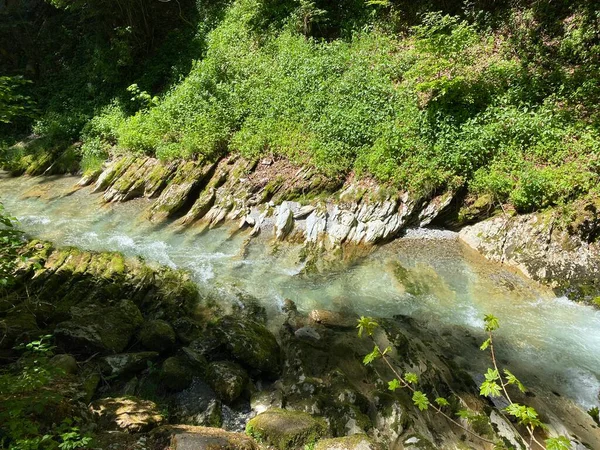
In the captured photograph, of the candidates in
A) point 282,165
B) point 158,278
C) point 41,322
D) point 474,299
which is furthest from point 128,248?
point 474,299

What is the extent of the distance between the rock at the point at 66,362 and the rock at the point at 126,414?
0.78 meters

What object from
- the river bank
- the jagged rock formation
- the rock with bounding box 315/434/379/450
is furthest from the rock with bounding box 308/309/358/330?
the rock with bounding box 315/434/379/450

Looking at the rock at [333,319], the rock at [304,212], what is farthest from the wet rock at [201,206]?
the rock at [333,319]

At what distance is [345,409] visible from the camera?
457 cm

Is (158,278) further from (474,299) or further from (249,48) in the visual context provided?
(249,48)

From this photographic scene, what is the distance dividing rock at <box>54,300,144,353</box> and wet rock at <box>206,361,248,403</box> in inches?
64.1

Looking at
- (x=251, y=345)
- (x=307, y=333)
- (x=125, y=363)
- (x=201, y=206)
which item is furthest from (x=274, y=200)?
(x=125, y=363)

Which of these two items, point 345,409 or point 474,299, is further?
point 474,299

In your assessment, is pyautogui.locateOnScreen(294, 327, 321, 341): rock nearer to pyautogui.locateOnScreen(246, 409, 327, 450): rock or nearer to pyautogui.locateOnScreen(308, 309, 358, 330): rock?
pyautogui.locateOnScreen(308, 309, 358, 330): rock

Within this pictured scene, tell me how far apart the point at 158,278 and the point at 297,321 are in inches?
132

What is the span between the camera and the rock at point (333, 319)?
6.75 m

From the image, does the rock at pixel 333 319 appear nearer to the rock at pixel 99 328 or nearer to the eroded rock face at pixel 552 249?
the rock at pixel 99 328

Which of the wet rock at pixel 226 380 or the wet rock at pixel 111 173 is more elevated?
the wet rock at pixel 226 380

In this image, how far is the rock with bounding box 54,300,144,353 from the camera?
17.7 ft
